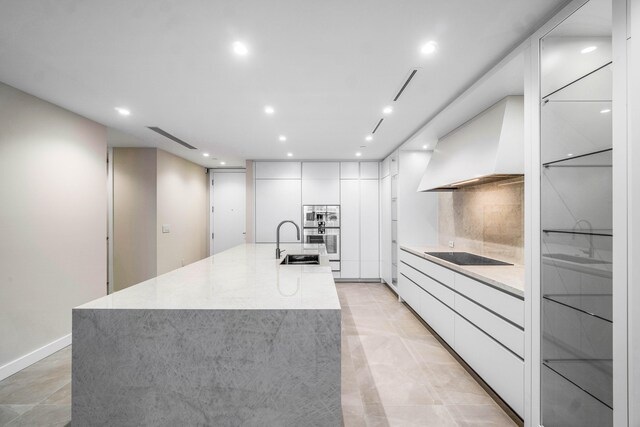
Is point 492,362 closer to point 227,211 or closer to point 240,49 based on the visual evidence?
point 240,49

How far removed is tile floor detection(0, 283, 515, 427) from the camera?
1970 millimetres

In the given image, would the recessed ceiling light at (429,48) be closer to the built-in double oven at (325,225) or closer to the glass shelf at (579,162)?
the glass shelf at (579,162)

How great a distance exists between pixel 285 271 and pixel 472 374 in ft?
6.40

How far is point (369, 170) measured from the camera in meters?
6.02

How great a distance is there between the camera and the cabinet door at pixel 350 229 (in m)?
5.93

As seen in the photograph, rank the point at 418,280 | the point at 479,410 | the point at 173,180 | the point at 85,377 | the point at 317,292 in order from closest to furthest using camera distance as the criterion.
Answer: the point at 85,377, the point at 317,292, the point at 479,410, the point at 418,280, the point at 173,180

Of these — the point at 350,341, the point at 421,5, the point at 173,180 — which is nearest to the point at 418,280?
the point at 350,341

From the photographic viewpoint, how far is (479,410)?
6.70 ft

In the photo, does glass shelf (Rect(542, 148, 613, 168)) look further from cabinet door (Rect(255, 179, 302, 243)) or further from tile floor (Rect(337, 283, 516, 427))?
cabinet door (Rect(255, 179, 302, 243))

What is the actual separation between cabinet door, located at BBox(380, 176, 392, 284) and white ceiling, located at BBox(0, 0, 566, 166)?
2.19 metres

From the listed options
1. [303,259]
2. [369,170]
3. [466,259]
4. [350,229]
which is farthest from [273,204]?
[466,259]

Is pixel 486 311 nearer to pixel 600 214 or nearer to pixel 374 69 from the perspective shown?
pixel 600 214

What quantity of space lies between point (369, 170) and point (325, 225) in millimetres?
1536

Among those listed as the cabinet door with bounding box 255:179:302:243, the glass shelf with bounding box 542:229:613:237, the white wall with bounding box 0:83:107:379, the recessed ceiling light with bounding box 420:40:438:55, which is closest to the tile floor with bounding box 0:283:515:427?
the white wall with bounding box 0:83:107:379
